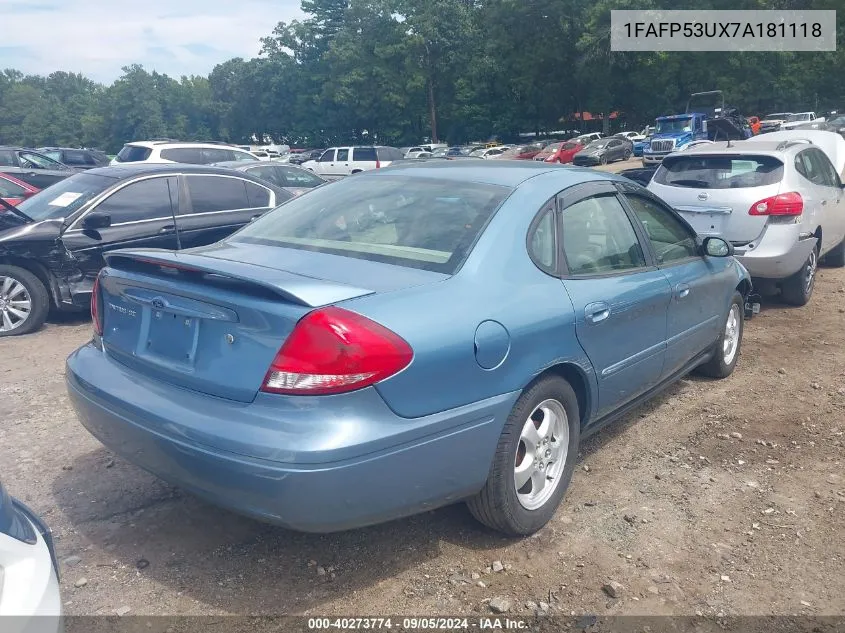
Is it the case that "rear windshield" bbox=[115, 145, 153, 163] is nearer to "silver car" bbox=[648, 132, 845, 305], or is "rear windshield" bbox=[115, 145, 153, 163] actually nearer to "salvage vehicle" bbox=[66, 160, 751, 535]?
"silver car" bbox=[648, 132, 845, 305]

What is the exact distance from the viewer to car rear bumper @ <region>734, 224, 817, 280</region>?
6.79 metres

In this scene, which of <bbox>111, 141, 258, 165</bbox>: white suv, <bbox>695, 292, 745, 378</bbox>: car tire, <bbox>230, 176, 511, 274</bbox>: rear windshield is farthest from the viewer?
<bbox>111, 141, 258, 165</bbox>: white suv

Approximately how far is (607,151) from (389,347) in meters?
35.0

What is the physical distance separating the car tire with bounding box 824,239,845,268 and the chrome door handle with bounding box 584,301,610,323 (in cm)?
698

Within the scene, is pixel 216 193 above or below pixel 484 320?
above

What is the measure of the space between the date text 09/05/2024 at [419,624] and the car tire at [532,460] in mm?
466

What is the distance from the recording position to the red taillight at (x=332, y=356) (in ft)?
8.27

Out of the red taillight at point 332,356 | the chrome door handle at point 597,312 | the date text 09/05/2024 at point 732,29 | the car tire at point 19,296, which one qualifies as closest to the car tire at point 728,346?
the chrome door handle at point 597,312

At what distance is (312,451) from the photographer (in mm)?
2443

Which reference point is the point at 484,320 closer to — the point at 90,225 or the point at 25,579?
the point at 25,579

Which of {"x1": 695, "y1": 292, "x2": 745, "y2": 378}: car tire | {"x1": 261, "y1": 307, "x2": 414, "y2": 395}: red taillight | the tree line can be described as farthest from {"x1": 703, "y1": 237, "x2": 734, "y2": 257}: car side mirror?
the tree line

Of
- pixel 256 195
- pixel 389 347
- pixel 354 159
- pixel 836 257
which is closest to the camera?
pixel 389 347

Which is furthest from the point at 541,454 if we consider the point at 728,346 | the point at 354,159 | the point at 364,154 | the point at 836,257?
the point at 354,159

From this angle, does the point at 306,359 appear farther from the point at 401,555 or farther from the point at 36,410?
the point at 36,410
